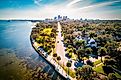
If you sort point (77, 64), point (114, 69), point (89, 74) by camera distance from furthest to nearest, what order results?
point (77, 64) → point (114, 69) → point (89, 74)

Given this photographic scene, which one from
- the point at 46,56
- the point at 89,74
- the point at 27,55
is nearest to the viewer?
the point at 89,74

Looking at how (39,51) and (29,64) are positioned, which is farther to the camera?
(39,51)

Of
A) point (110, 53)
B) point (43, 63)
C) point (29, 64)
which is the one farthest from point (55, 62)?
point (110, 53)

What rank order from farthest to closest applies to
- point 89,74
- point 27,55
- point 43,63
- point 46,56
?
point 27,55
point 46,56
point 43,63
point 89,74

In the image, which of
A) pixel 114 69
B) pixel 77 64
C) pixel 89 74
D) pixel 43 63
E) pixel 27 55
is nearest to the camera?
pixel 89 74

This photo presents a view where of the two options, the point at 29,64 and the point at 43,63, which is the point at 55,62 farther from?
the point at 29,64

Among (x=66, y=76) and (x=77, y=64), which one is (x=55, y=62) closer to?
(x=77, y=64)

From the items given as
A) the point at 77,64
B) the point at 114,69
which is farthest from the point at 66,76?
the point at 114,69

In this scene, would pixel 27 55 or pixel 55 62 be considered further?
pixel 27 55
